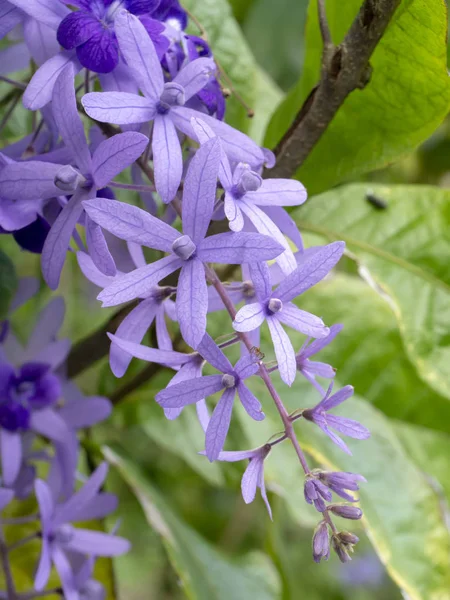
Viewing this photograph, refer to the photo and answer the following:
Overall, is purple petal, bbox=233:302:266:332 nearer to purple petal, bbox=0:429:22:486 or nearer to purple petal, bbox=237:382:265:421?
purple petal, bbox=237:382:265:421

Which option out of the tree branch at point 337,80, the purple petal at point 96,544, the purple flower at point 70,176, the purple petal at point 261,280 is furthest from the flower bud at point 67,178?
the purple petal at point 96,544

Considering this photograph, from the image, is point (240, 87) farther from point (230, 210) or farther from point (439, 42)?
point (230, 210)

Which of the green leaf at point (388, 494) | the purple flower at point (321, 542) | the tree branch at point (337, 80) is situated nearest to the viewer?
the purple flower at point (321, 542)

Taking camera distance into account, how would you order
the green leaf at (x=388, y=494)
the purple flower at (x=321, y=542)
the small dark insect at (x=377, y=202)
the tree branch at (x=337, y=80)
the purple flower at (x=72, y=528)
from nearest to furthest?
the purple flower at (x=321, y=542) < the tree branch at (x=337, y=80) < the purple flower at (x=72, y=528) < the green leaf at (x=388, y=494) < the small dark insect at (x=377, y=202)

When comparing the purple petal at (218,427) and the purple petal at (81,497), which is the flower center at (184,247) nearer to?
the purple petal at (218,427)

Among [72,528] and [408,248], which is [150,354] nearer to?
[72,528]

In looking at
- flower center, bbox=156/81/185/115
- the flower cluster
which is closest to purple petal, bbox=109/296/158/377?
the flower cluster
